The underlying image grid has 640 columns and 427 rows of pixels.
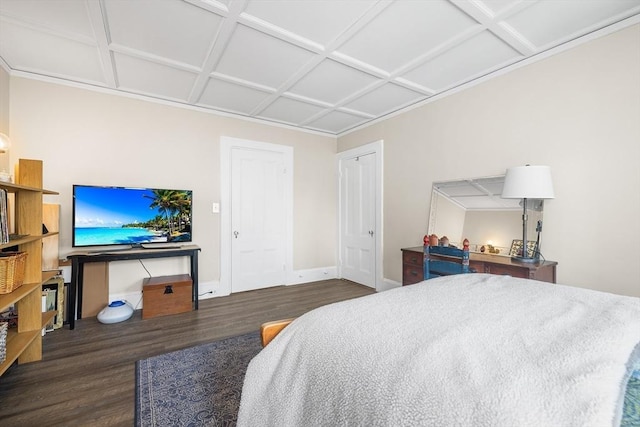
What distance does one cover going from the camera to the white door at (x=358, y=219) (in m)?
4.32

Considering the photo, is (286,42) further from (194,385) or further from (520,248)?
(520,248)

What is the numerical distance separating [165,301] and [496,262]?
3424 mm

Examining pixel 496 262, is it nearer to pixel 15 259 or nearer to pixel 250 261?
pixel 250 261

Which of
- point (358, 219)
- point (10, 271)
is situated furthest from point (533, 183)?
point (10, 271)

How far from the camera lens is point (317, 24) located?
215 centimetres

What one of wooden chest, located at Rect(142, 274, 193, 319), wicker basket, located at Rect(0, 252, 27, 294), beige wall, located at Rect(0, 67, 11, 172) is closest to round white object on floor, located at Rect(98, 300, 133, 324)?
wooden chest, located at Rect(142, 274, 193, 319)

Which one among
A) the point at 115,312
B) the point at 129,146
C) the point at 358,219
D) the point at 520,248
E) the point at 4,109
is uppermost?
the point at 4,109

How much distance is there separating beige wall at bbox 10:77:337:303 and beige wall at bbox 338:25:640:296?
2.66 m

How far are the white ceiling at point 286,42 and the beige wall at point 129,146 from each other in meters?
0.25

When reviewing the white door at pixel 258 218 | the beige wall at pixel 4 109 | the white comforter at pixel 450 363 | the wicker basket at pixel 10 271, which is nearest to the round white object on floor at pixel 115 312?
the wicker basket at pixel 10 271

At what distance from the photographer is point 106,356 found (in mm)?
2270

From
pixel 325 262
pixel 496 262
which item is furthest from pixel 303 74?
pixel 325 262

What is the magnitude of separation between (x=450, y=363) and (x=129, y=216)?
359 centimetres

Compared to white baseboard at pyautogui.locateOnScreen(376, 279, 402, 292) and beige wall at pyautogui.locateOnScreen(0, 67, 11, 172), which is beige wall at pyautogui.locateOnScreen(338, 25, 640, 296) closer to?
white baseboard at pyautogui.locateOnScreen(376, 279, 402, 292)
